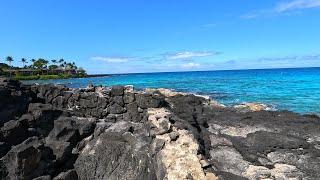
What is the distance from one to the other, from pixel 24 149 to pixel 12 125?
2.73 metres

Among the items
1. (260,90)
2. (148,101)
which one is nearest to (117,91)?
(148,101)

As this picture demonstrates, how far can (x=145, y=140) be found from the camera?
13.9 metres

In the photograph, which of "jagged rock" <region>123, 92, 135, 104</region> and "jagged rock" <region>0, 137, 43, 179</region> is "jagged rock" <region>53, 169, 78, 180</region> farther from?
"jagged rock" <region>123, 92, 135, 104</region>

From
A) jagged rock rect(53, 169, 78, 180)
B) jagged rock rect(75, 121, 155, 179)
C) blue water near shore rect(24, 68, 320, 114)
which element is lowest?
blue water near shore rect(24, 68, 320, 114)

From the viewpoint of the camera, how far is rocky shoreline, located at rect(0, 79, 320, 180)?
11922mm

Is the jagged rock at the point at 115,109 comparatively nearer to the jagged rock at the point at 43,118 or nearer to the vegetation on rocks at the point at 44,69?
the jagged rock at the point at 43,118

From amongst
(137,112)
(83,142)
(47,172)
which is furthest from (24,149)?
(137,112)

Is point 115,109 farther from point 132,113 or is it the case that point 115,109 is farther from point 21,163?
point 21,163

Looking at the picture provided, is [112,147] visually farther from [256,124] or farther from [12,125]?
[256,124]

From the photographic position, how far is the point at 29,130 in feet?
51.3

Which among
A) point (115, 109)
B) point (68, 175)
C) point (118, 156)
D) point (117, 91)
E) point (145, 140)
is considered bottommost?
point (68, 175)

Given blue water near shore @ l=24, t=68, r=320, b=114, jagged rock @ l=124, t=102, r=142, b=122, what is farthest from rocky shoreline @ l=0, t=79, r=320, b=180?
blue water near shore @ l=24, t=68, r=320, b=114

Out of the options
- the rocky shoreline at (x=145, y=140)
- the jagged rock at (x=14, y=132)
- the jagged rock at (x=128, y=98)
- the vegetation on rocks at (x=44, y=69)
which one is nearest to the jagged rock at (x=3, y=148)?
the rocky shoreline at (x=145, y=140)

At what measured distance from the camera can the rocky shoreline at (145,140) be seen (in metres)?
11.9
